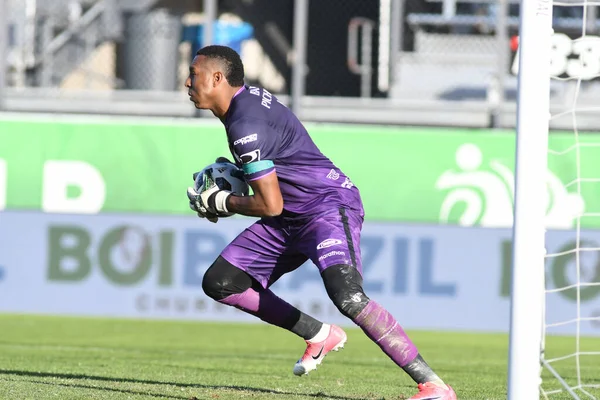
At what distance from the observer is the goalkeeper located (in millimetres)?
6512

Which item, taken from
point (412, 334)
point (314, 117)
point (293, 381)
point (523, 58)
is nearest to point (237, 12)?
point (314, 117)

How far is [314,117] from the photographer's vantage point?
57.9 feet

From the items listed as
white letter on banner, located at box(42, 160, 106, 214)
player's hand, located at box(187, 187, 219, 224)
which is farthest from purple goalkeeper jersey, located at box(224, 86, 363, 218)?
white letter on banner, located at box(42, 160, 106, 214)

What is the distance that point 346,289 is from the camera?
6535mm

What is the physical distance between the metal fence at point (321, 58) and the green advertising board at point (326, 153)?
4.72 feet

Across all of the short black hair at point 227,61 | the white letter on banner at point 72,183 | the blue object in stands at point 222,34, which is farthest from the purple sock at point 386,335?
the blue object in stands at point 222,34

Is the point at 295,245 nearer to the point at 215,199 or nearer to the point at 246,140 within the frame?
the point at 215,199

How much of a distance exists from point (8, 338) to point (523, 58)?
27.4ft

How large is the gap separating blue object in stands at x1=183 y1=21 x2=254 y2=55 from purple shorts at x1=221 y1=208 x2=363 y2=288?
433 inches

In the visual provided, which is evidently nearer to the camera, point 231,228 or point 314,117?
point 231,228

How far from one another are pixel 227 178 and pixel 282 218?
457 mm

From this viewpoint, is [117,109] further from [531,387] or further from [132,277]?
[531,387]

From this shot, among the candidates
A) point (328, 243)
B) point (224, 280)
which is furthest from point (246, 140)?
point (224, 280)

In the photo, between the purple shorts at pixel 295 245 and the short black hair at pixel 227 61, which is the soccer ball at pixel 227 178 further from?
the short black hair at pixel 227 61
